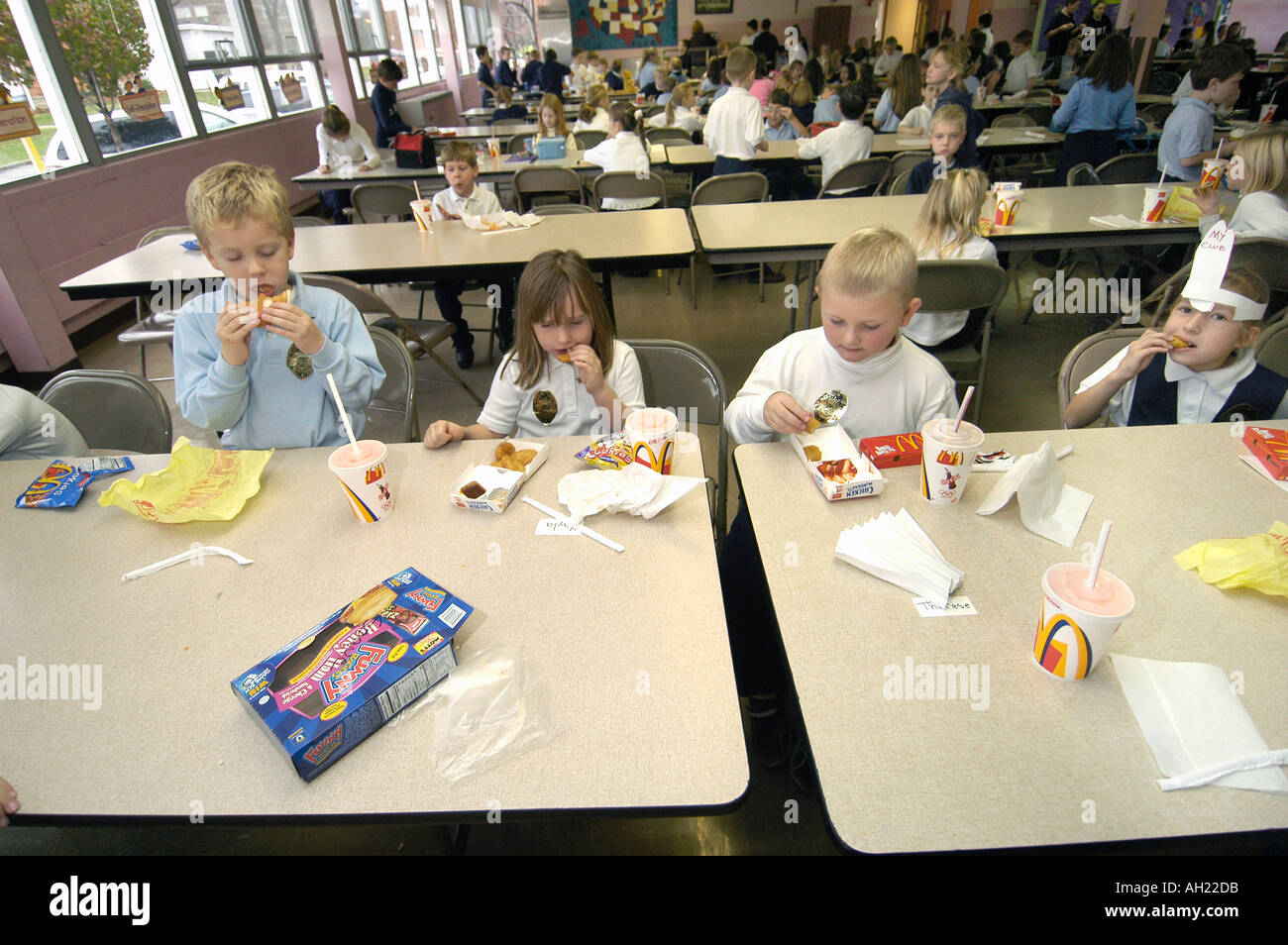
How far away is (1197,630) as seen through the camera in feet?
3.00

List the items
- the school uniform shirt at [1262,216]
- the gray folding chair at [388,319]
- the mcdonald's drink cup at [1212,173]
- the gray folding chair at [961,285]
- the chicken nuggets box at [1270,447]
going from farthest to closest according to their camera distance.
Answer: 1. the mcdonald's drink cup at [1212,173]
2. the school uniform shirt at [1262,216]
3. the gray folding chair at [388,319]
4. the gray folding chair at [961,285]
5. the chicken nuggets box at [1270,447]

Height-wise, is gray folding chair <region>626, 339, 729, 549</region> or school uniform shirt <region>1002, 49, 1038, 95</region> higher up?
school uniform shirt <region>1002, 49, 1038, 95</region>

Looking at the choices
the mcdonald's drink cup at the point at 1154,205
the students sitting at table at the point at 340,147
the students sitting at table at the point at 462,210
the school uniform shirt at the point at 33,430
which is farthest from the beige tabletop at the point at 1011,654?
the students sitting at table at the point at 340,147

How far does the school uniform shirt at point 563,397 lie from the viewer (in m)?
1.67

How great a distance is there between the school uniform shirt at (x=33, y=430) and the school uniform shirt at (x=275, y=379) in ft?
0.99

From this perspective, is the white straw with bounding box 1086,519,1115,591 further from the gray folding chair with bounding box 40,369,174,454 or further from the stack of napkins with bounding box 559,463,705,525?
the gray folding chair with bounding box 40,369,174,454

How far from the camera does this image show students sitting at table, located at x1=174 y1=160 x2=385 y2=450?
142 centimetres

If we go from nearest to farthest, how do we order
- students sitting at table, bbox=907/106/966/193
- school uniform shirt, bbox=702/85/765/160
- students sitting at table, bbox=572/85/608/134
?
students sitting at table, bbox=907/106/966/193 → school uniform shirt, bbox=702/85/765/160 → students sitting at table, bbox=572/85/608/134

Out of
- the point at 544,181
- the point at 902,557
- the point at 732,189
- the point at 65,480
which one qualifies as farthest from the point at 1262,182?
the point at 65,480

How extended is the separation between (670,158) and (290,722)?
513 cm

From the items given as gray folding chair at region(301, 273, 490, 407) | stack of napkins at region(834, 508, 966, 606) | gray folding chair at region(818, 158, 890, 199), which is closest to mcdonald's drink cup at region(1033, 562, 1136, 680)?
stack of napkins at region(834, 508, 966, 606)

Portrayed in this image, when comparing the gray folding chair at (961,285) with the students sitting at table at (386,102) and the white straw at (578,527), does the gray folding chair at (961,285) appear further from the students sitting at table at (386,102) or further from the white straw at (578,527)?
the students sitting at table at (386,102)

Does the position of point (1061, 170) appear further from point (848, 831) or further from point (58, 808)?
point (58, 808)

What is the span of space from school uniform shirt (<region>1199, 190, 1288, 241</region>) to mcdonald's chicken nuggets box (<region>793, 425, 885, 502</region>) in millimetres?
2409
